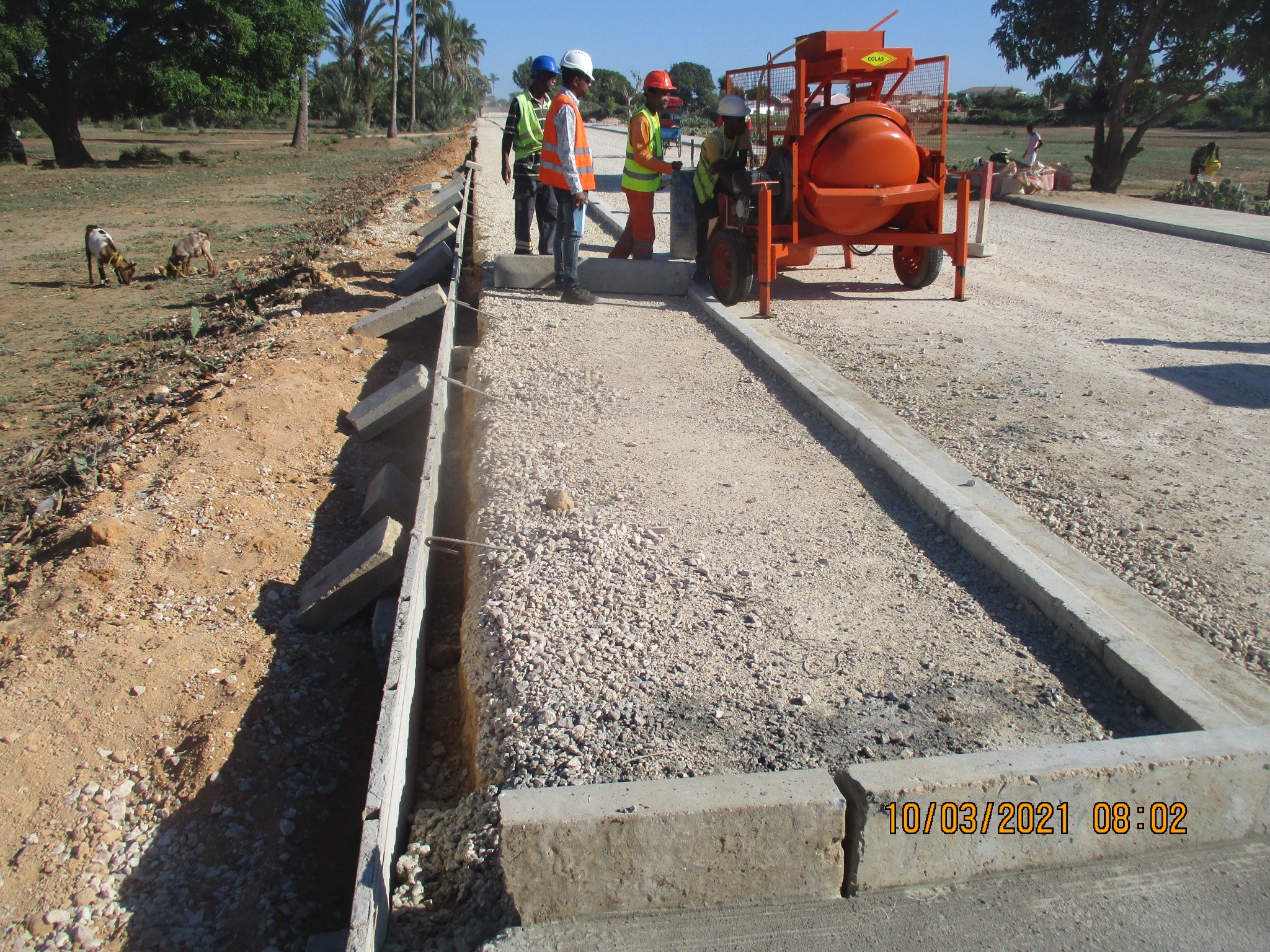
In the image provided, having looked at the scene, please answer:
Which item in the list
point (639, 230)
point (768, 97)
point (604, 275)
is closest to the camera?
point (768, 97)

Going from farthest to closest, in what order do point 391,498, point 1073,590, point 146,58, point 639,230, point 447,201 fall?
1. point 146,58
2. point 447,201
3. point 639,230
4. point 391,498
5. point 1073,590

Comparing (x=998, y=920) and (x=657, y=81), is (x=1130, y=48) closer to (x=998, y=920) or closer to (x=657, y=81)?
(x=657, y=81)

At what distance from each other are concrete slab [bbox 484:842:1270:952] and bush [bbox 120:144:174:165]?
31.7 m

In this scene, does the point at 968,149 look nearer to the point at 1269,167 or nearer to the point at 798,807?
the point at 1269,167

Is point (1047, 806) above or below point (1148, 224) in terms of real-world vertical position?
below

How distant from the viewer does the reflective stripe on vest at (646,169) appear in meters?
9.08

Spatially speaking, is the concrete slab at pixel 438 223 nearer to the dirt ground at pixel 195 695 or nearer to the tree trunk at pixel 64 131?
the dirt ground at pixel 195 695

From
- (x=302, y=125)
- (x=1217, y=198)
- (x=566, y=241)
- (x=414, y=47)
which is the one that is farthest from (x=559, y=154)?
(x=414, y=47)

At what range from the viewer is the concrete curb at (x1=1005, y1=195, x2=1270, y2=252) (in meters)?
11.7

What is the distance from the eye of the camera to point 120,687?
11.8 feet

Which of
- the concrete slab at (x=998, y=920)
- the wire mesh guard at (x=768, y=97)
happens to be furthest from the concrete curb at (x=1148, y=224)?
the concrete slab at (x=998, y=920)

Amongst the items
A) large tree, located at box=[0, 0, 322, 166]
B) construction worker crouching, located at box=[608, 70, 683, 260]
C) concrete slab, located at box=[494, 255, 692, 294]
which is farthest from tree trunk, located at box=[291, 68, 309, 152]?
concrete slab, located at box=[494, 255, 692, 294]

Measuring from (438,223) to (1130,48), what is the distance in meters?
15.7

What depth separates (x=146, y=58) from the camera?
27.3 m
